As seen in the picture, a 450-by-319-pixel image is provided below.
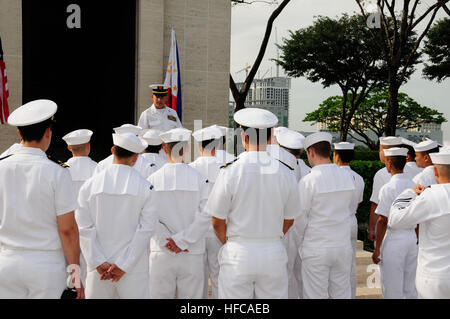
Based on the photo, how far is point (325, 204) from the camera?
468 centimetres

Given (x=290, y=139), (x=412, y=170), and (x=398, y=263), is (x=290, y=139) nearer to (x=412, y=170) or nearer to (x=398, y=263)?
(x=398, y=263)

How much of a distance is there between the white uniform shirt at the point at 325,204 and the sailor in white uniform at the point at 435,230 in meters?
0.79

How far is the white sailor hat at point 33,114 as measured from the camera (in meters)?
3.35

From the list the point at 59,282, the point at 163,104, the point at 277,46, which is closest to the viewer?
the point at 59,282

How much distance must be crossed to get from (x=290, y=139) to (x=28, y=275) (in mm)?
3365

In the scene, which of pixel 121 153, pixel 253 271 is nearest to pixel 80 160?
pixel 121 153

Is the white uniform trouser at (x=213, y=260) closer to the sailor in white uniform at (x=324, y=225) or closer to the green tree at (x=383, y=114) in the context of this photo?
the sailor in white uniform at (x=324, y=225)

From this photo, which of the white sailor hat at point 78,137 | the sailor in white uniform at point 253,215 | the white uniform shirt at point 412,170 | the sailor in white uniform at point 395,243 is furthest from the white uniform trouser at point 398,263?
the white sailor hat at point 78,137

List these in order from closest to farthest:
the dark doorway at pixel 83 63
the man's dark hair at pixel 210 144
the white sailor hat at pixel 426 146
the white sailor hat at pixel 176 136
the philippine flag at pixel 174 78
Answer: the white sailor hat at pixel 176 136 < the man's dark hair at pixel 210 144 < the white sailor hat at pixel 426 146 < the dark doorway at pixel 83 63 < the philippine flag at pixel 174 78

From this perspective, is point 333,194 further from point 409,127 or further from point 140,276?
point 409,127

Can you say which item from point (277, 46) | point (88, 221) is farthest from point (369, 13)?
point (88, 221)

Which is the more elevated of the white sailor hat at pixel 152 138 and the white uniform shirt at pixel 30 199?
the white sailor hat at pixel 152 138

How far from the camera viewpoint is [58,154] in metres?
9.95
